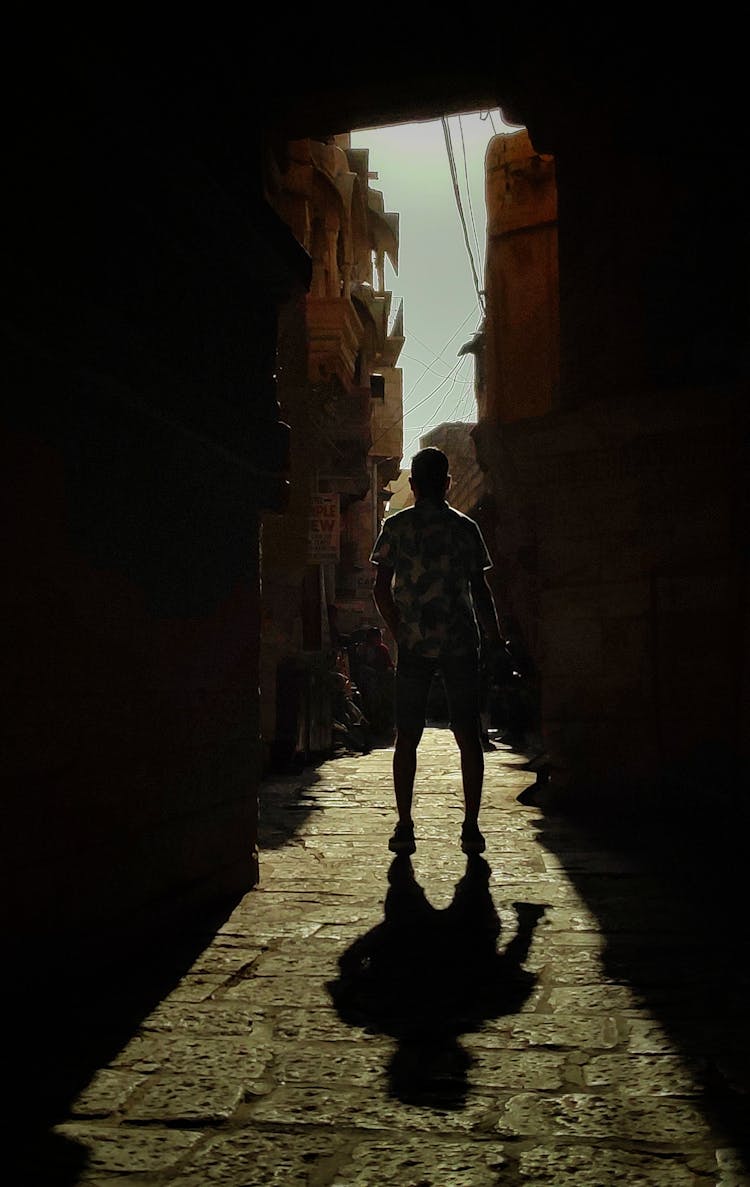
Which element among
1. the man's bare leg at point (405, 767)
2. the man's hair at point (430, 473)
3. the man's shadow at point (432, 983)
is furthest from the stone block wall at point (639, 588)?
the man's shadow at point (432, 983)

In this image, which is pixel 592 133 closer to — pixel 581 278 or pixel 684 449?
pixel 581 278

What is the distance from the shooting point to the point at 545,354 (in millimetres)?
17156

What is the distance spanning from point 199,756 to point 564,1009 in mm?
1747

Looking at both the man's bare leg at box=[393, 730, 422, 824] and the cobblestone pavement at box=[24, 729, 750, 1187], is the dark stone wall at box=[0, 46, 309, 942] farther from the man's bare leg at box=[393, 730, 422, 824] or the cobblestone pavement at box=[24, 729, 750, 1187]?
the man's bare leg at box=[393, 730, 422, 824]

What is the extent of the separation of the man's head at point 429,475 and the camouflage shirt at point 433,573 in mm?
58

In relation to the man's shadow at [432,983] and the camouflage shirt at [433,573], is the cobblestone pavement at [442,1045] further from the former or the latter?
the camouflage shirt at [433,573]

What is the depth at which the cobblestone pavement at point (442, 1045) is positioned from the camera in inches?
79.1

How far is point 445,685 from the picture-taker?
5.27 m

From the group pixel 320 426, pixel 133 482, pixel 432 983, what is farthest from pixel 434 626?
pixel 320 426

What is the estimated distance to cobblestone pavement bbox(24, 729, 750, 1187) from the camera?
201cm

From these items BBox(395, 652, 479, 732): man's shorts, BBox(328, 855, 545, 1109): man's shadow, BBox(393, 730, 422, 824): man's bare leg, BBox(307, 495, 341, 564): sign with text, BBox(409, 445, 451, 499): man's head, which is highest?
BBox(307, 495, 341, 564): sign with text

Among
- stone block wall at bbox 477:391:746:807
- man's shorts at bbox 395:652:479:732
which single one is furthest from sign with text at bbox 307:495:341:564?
man's shorts at bbox 395:652:479:732

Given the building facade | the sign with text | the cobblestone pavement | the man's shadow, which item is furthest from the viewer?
the sign with text

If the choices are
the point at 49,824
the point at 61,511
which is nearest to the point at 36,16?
the point at 61,511
